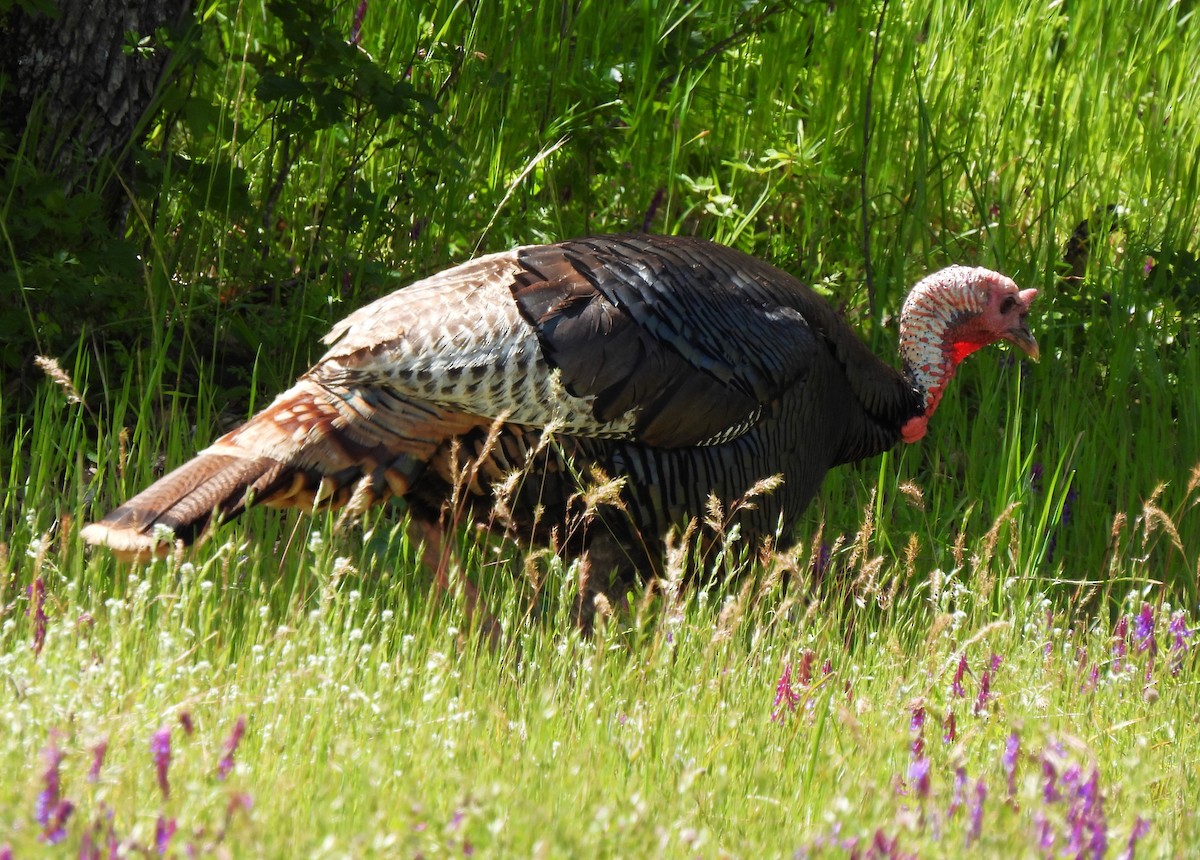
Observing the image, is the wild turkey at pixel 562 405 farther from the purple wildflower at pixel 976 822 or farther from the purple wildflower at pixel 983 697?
the purple wildflower at pixel 976 822

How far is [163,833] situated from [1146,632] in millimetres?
2490

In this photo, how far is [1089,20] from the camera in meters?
6.32

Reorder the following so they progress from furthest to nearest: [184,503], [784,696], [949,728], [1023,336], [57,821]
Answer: [1023,336]
[184,503]
[784,696]
[949,728]
[57,821]

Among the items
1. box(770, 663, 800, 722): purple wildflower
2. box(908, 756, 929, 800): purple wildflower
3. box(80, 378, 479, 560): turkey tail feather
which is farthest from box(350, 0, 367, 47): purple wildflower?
box(908, 756, 929, 800): purple wildflower

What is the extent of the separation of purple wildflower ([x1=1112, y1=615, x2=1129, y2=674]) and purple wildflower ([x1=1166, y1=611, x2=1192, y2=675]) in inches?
4.1

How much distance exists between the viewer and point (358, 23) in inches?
203

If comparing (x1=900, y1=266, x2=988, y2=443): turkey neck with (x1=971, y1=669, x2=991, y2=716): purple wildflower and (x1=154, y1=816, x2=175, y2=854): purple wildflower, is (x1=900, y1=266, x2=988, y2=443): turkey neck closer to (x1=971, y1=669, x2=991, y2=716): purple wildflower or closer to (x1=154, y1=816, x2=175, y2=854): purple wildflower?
(x1=971, y1=669, x2=991, y2=716): purple wildflower

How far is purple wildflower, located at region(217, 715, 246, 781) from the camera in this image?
180 centimetres

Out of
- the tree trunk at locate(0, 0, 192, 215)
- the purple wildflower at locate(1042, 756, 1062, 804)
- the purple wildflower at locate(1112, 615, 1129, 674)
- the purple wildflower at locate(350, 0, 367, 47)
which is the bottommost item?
the purple wildflower at locate(1112, 615, 1129, 674)

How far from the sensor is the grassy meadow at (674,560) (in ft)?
7.04

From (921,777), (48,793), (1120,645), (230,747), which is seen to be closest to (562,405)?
(1120,645)

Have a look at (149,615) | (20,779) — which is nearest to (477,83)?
(149,615)

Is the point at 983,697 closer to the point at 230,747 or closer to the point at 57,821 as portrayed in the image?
the point at 230,747

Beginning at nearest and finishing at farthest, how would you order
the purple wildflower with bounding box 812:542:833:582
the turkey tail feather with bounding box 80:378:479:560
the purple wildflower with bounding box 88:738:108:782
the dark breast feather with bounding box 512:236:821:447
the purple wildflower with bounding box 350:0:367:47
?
1. the purple wildflower with bounding box 88:738:108:782
2. the turkey tail feather with bounding box 80:378:479:560
3. the dark breast feather with bounding box 512:236:821:447
4. the purple wildflower with bounding box 812:542:833:582
5. the purple wildflower with bounding box 350:0:367:47
